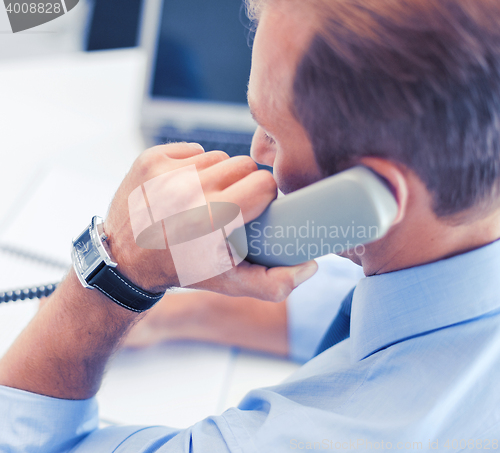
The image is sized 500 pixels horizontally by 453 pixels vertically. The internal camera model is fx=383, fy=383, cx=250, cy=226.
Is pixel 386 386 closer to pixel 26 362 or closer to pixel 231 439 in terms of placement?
pixel 231 439

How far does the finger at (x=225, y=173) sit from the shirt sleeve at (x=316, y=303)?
0.31 metres

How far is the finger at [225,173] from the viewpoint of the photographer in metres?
0.45

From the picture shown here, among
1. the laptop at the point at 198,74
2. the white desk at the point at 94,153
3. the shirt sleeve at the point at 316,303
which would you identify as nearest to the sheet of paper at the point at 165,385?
the white desk at the point at 94,153

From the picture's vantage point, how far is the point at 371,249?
0.47 metres

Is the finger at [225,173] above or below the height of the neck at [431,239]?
above

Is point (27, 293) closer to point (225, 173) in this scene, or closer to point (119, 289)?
point (119, 289)

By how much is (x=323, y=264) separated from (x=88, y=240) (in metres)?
0.44

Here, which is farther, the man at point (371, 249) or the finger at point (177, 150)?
the finger at point (177, 150)

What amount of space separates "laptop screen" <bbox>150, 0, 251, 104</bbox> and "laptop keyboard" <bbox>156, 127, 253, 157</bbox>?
0.28 feet

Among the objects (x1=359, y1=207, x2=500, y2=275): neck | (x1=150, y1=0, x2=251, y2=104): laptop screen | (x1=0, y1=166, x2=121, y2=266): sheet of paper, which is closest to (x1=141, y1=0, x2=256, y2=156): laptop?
(x1=150, y1=0, x2=251, y2=104): laptop screen

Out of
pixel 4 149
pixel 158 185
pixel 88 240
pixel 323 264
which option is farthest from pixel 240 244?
Answer: pixel 4 149
